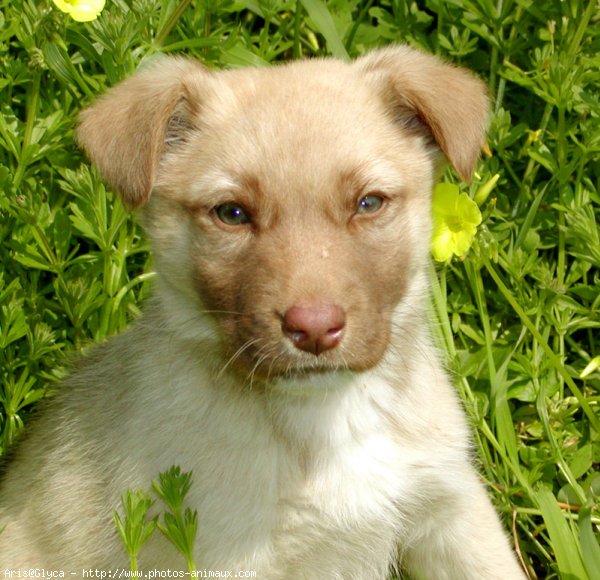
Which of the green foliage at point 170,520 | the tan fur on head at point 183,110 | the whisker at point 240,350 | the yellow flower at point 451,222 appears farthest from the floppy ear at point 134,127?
the yellow flower at point 451,222

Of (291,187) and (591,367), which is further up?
(291,187)

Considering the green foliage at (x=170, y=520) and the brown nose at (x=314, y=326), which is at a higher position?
the brown nose at (x=314, y=326)

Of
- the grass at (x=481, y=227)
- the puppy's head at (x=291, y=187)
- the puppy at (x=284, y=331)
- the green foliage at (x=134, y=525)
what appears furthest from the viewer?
the grass at (x=481, y=227)

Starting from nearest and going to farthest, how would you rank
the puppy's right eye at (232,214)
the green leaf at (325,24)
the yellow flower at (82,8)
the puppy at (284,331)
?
1. the puppy at (284,331)
2. the puppy's right eye at (232,214)
3. the yellow flower at (82,8)
4. the green leaf at (325,24)

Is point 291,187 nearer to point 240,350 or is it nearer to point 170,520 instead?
point 240,350

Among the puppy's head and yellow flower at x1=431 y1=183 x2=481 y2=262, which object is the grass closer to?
yellow flower at x1=431 y1=183 x2=481 y2=262

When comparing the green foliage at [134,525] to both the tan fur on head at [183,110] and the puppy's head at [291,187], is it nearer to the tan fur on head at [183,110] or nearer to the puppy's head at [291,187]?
the puppy's head at [291,187]

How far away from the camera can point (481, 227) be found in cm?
478

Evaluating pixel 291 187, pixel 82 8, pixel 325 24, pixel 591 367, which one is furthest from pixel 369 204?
pixel 325 24

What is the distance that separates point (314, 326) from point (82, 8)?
6.38 feet

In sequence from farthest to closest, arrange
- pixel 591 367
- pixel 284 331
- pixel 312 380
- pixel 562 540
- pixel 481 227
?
pixel 591 367 → pixel 481 227 → pixel 562 540 → pixel 312 380 → pixel 284 331

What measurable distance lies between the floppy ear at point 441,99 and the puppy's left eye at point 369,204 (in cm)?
A: 28

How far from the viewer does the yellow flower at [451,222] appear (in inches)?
181

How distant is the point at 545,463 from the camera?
16.7 feet
